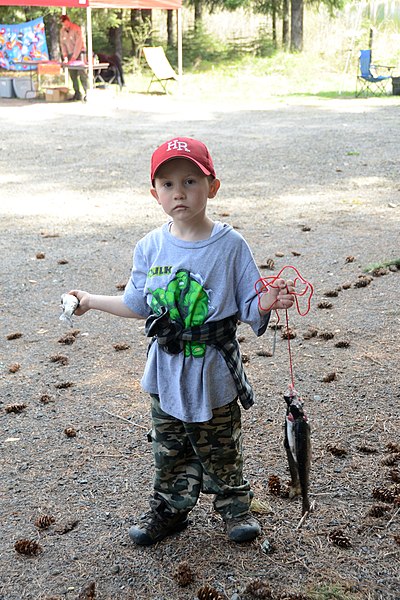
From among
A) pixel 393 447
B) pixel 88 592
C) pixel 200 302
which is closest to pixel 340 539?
pixel 393 447

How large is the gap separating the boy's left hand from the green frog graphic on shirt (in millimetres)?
222

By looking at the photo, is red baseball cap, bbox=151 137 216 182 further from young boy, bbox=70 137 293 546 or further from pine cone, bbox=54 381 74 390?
pine cone, bbox=54 381 74 390

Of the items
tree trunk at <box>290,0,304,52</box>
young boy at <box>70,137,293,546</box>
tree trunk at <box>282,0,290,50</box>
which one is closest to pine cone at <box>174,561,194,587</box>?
young boy at <box>70,137,293,546</box>

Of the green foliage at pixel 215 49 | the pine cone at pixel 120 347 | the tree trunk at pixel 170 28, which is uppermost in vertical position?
the tree trunk at pixel 170 28

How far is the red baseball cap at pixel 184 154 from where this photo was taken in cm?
274

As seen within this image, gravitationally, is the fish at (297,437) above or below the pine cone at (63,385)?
above

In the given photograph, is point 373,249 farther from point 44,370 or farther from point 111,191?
point 111,191

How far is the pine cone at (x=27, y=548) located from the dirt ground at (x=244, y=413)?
0.01 m

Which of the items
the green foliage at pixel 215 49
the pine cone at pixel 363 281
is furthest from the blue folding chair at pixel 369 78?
the pine cone at pixel 363 281

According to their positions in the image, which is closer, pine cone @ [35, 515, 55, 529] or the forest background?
pine cone @ [35, 515, 55, 529]

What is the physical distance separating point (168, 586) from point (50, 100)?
22435 millimetres

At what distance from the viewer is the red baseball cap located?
2737 millimetres

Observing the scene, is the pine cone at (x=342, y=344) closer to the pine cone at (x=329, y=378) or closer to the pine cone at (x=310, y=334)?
the pine cone at (x=310, y=334)

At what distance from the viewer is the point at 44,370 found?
5.00m
